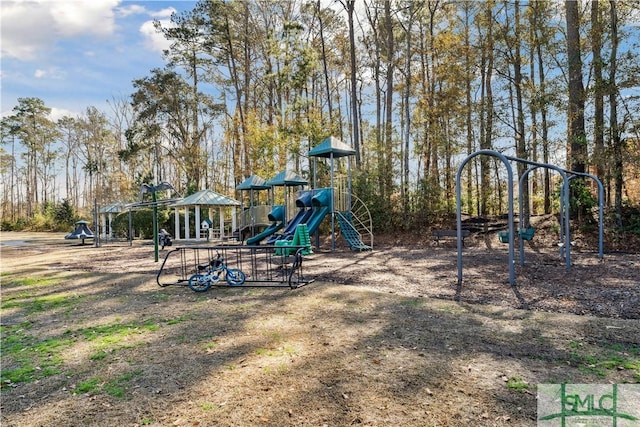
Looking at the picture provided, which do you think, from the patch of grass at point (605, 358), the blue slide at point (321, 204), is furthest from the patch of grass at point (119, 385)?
the blue slide at point (321, 204)

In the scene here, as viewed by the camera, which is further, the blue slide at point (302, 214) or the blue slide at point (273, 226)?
the blue slide at point (273, 226)

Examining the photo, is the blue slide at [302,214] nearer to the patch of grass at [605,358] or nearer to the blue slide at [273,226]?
Result: the blue slide at [273,226]

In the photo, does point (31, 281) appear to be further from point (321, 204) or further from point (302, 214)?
point (321, 204)

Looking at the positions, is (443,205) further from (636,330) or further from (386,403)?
(386,403)

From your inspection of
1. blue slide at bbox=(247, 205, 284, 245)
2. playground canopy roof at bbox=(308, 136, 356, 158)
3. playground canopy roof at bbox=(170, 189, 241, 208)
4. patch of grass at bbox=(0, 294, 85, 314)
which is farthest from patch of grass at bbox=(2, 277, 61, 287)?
playground canopy roof at bbox=(170, 189, 241, 208)

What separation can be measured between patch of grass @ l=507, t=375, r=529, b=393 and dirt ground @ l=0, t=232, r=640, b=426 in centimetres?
1

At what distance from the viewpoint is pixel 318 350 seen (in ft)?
12.0

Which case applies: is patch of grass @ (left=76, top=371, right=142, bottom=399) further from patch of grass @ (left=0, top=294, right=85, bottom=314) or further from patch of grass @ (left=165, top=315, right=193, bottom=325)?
patch of grass @ (left=0, top=294, right=85, bottom=314)

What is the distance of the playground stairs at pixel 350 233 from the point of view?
40.7 feet

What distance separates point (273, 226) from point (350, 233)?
3995mm

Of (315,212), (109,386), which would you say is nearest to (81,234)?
(315,212)

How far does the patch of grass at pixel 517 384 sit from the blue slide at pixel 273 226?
12.3 meters

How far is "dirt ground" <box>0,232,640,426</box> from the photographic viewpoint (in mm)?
2643

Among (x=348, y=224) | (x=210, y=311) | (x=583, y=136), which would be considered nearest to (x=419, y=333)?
(x=210, y=311)
